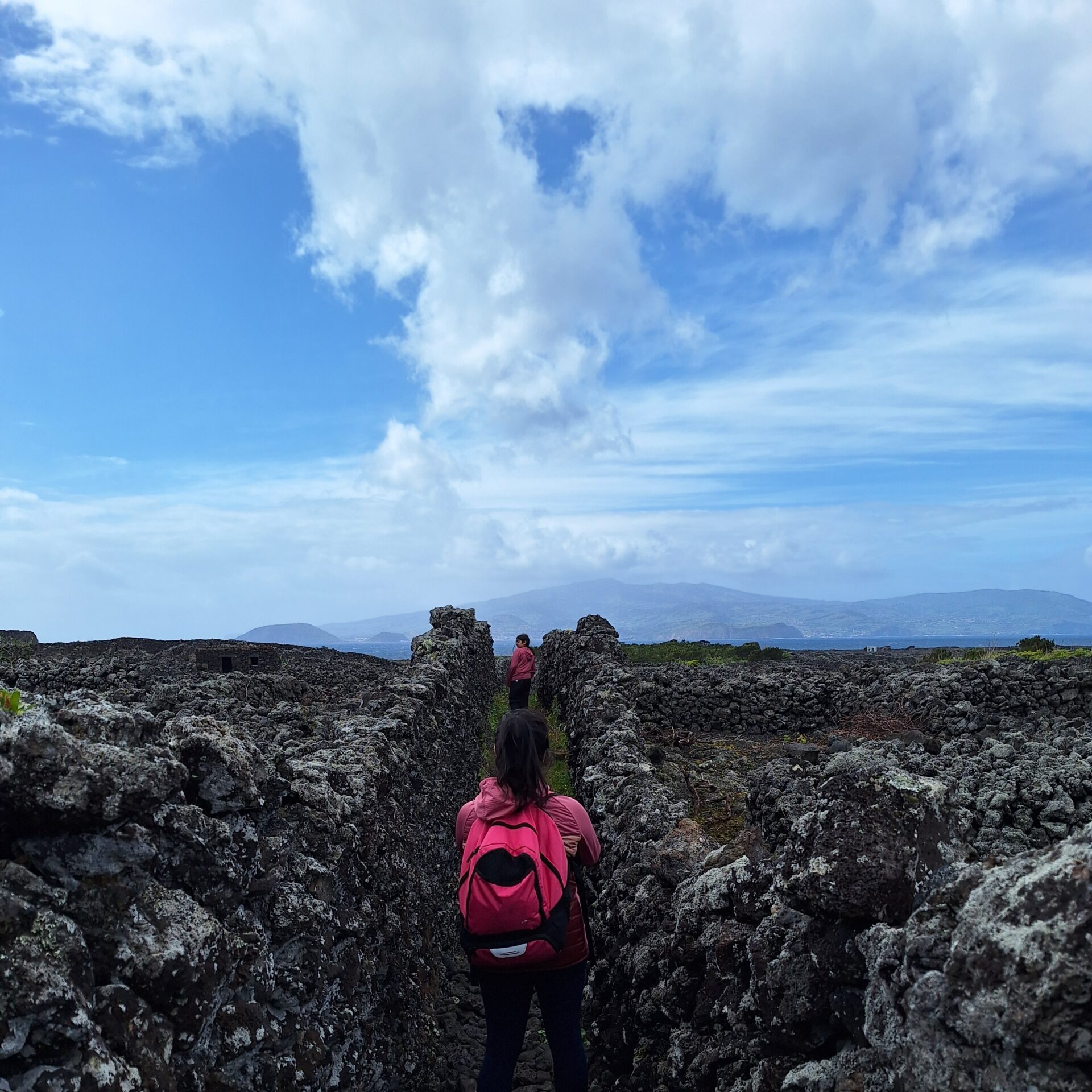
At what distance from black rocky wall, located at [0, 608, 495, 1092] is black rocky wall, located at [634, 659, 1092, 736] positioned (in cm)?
1194

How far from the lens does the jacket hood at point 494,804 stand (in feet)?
14.9

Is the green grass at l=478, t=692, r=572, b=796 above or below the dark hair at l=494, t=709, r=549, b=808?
below

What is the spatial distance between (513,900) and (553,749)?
15.3 m

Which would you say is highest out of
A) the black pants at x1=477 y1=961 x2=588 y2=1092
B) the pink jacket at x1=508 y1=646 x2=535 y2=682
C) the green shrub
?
the green shrub

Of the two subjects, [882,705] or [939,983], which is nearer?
[939,983]

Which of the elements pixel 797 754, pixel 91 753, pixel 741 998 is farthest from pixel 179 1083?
pixel 797 754

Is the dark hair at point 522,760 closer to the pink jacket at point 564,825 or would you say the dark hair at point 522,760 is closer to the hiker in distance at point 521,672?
the pink jacket at point 564,825

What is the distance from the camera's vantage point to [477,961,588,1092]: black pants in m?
4.55

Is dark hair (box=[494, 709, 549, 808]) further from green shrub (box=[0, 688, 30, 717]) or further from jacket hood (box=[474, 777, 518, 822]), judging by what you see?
green shrub (box=[0, 688, 30, 717])

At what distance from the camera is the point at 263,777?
→ 429cm

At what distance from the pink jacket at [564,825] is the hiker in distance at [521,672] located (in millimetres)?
15827

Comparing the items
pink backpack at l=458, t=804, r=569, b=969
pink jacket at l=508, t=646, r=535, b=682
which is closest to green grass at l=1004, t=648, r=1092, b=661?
pink jacket at l=508, t=646, r=535, b=682

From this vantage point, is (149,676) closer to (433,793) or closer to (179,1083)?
(433,793)

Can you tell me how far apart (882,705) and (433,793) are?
423 inches
